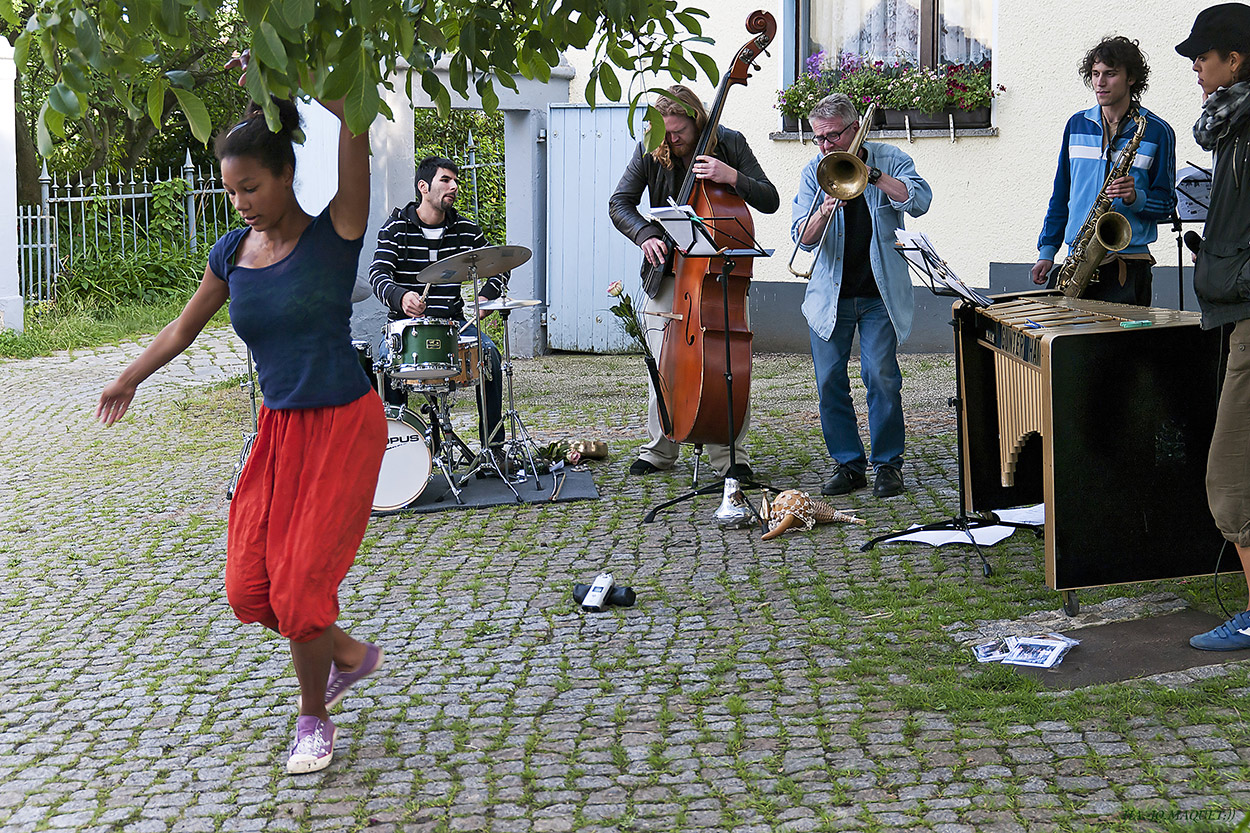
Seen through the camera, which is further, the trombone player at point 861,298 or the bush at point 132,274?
the bush at point 132,274

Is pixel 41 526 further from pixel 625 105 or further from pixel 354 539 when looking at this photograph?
pixel 625 105

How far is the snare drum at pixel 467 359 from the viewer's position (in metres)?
6.69

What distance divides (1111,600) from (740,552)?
1616mm

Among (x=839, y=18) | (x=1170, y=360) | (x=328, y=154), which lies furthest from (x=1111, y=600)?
(x=839, y=18)

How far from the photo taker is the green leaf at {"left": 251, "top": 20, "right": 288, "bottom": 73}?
246cm

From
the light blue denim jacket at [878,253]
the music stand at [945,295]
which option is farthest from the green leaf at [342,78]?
the light blue denim jacket at [878,253]

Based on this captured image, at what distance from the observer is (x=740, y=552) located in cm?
574

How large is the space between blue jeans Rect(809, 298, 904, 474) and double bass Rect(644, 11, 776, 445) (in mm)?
556

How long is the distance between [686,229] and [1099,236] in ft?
6.05

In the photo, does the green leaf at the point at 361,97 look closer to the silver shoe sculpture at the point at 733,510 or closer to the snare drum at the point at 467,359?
the silver shoe sculpture at the point at 733,510

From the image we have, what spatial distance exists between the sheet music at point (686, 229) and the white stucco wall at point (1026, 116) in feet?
15.8

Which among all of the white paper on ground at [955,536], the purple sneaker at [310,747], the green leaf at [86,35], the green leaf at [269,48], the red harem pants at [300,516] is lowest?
the purple sneaker at [310,747]

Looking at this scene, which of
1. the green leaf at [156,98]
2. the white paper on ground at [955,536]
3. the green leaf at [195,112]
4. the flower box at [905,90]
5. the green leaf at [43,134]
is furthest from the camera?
the flower box at [905,90]

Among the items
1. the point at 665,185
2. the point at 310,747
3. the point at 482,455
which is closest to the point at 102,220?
the point at 482,455
